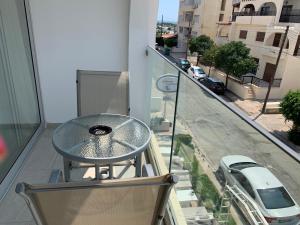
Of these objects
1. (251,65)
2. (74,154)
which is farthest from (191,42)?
(74,154)

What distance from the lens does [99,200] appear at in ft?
3.21

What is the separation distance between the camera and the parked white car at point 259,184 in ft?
3.71

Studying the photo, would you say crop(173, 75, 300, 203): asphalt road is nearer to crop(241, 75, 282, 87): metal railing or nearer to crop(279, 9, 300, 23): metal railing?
crop(241, 75, 282, 87): metal railing

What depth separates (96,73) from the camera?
8.63 feet

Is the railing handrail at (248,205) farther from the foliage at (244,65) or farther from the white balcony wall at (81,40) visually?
the foliage at (244,65)

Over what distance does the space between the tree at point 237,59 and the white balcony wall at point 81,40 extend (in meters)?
13.1

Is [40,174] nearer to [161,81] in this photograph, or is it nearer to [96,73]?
[96,73]

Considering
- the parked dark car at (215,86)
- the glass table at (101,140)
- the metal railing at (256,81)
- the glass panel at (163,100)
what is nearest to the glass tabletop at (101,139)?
the glass table at (101,140)

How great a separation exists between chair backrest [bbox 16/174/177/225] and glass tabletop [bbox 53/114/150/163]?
533mm

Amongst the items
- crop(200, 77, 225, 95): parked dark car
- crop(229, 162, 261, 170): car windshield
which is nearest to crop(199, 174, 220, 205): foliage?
crop(229, 162, 261, 170): car windshield

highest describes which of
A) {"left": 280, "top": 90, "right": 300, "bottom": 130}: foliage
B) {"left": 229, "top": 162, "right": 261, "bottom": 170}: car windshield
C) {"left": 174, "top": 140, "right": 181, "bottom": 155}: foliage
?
{"left": 229, "top": 162, "right": 261, "bottom": 170}: car windshield

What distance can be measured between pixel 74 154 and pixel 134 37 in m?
2.23

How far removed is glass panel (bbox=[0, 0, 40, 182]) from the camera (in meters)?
2.48

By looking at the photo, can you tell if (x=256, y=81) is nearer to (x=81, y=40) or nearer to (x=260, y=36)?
(x=260, y=36)
